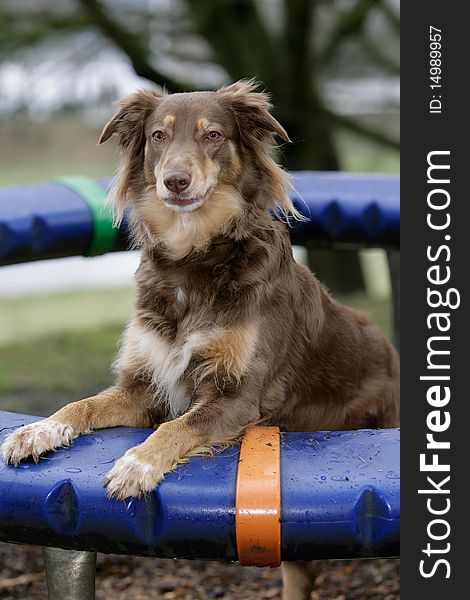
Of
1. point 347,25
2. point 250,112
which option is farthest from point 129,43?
point 250,112

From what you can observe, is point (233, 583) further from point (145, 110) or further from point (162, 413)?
point (145, 110)

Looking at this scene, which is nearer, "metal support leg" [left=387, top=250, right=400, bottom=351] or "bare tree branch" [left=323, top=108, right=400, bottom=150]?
"metal support leg" [left=387, top=250, right=400, bottom=351]

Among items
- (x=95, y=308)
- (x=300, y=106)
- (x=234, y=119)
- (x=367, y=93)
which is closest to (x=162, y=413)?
(x=234, y=119)

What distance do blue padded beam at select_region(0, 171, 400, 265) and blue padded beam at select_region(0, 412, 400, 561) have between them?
2.43m

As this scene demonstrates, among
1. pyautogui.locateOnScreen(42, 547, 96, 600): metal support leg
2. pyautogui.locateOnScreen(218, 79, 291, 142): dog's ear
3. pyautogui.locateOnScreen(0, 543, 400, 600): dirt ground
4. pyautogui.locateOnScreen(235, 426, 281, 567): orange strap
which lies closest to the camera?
pyautogui.locateOnScreen(235, 426, 281, 567): orange strap

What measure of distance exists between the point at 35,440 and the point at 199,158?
1.20 meters

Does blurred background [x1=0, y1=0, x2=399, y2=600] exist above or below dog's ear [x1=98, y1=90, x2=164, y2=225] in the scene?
above

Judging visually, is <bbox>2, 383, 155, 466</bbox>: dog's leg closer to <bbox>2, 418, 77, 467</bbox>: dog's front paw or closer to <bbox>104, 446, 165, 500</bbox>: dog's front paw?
<bbox>2, 418, 77, 467</bbox>: dog's front paw

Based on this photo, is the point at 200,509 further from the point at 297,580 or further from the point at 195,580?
the point at 195,580

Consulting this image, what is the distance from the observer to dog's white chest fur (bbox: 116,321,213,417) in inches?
138

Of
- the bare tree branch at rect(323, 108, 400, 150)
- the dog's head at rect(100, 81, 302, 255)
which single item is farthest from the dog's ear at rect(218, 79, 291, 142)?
the bare tree branch at rect(323, 108, 400, 150)

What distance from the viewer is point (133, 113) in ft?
12.5

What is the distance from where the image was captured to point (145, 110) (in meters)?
3.78

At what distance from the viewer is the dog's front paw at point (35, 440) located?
3.07m
